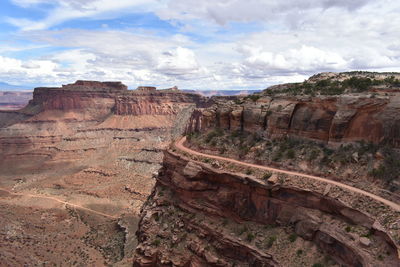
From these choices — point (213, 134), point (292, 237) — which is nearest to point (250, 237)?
point (292, 237)

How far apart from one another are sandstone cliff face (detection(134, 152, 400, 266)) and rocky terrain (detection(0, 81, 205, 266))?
9.98 metres

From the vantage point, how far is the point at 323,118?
2933 cm

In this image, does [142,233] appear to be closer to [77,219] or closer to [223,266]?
[223,266]

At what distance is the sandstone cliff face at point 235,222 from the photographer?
2145cm

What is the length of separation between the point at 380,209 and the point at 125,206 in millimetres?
53187

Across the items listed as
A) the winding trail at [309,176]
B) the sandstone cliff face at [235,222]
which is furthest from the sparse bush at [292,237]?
the winding trail at [309,176]

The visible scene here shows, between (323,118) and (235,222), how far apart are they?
39.3 ft

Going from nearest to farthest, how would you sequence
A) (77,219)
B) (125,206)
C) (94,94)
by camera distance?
(77,219) < (125,206) < (94,94)

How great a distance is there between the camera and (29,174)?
90250mm

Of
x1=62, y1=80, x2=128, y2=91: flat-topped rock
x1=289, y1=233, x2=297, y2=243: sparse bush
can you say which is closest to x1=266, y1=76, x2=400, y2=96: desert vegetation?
x1=289, y1=233, x2=297, y2=243: sparse bush

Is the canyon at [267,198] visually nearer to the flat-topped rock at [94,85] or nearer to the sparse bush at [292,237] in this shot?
the sparse bush at [292,237]

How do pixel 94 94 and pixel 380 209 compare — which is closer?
pixel 380 209

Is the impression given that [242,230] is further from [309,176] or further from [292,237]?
[309,176]

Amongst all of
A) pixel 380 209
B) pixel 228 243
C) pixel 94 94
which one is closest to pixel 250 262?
pixel 228 243
